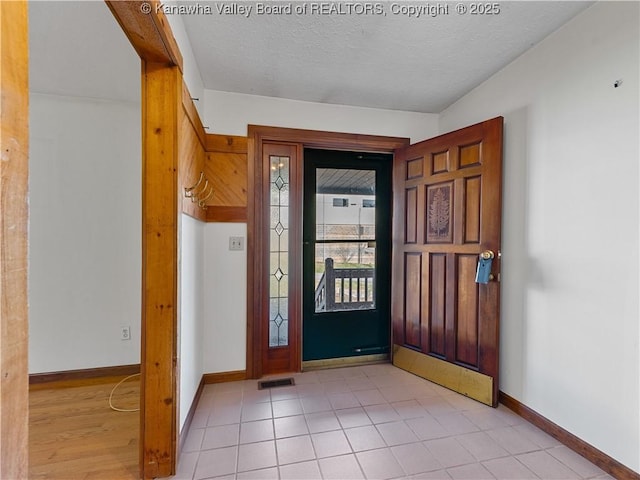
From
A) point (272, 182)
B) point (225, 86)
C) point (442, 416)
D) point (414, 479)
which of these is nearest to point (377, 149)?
point (272, 182)

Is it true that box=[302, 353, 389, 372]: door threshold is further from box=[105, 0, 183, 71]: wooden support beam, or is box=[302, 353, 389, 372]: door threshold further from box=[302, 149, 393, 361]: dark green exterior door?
box=[105, 0, 183, 71]: wooden support beam

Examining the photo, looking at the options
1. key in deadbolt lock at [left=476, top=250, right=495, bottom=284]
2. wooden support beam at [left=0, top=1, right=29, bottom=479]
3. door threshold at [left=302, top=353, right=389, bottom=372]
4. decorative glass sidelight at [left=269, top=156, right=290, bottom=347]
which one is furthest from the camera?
door threshold at [left=302, top=353, right=389, bottom=372]

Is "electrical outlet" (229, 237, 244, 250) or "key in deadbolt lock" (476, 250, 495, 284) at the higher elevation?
"electrical outlet" (229, 237, 244, 250)

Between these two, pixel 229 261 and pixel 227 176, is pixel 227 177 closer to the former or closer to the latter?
pixel 227 176

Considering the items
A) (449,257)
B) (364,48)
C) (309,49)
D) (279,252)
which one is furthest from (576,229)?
(279,252)

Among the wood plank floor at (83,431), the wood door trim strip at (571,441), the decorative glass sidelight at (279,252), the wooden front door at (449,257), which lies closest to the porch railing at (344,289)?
the wooden front door at (449,257)

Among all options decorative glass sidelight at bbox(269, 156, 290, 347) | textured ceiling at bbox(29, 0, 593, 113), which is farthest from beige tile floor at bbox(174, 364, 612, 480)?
textured ceiling at bbox(29, 0, 593, 113)

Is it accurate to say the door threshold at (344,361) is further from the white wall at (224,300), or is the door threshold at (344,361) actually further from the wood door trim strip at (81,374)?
the wood door trim strip at (81,374)

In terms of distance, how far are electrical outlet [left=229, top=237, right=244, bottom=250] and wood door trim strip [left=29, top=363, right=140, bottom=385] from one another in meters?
1.29

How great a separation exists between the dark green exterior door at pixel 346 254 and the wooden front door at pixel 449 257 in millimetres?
176

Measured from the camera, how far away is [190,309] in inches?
77.4

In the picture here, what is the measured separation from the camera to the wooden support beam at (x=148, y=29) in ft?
3.61

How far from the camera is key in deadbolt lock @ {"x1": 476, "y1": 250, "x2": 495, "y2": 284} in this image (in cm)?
210

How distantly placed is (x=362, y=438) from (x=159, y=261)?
1501 mm
